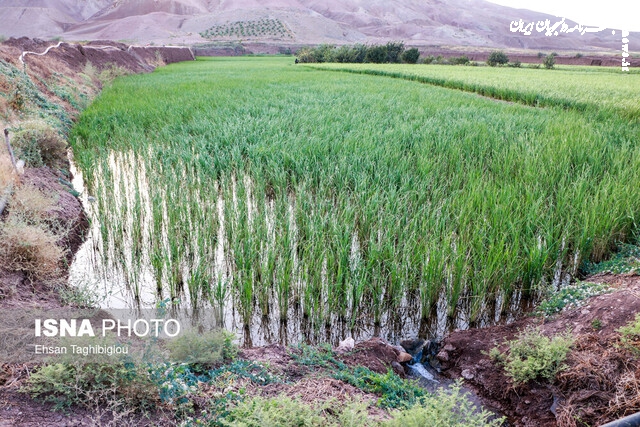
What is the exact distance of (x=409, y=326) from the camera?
3.07m

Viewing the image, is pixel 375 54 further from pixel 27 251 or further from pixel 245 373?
pixel 245 373

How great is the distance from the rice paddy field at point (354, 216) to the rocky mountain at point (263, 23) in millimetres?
72263

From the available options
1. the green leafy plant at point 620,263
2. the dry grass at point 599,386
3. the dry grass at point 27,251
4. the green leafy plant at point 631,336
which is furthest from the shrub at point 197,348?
the green leafy plant at point 620,263

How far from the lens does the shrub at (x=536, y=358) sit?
90.0 inches

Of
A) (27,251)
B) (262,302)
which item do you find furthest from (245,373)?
(27,251)

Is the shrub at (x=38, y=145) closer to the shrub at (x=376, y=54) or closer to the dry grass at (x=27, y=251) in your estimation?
the dry grass at (x=27, y=251)

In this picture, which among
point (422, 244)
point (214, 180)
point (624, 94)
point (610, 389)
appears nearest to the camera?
point (610, 389)

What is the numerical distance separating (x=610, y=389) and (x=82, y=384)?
7.98 feet

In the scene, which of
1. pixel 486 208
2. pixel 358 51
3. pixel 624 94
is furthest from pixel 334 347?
pixel 358 51

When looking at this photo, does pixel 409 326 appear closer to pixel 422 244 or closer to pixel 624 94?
pixel 422 244

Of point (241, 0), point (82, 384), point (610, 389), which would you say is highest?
point (241, 0)

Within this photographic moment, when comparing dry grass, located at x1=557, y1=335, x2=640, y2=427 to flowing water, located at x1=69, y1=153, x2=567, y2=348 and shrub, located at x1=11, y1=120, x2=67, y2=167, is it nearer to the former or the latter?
flowing water, located at x1=69, y1=153, x2=567, y2=348

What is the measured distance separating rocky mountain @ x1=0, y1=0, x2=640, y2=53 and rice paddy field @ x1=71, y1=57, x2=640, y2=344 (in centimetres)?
7226

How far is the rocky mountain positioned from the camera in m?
87.5
